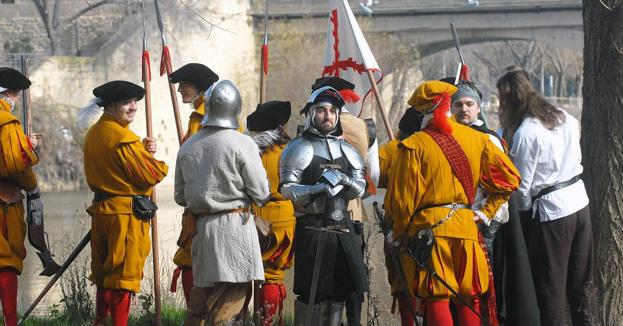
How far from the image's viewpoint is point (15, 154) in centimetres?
809

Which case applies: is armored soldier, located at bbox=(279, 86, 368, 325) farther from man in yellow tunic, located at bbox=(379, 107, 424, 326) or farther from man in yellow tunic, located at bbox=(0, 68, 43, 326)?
man in yellow tunic, located at bbox=(0, 68, 43, 326)

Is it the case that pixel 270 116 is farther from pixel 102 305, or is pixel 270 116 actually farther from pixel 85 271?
pixel 85 271

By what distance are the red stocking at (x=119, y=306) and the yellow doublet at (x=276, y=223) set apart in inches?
37.5

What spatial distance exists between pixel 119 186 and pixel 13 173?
77cm

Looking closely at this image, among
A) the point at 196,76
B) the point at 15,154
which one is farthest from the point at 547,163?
the point at 15,154

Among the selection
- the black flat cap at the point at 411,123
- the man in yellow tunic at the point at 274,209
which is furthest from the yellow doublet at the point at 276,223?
the black flat cap at the point at 411,123

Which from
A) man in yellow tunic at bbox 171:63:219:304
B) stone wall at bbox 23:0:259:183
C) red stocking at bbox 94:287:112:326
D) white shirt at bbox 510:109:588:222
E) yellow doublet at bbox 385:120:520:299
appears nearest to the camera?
yellow doublet at bbox 385:120:520:299

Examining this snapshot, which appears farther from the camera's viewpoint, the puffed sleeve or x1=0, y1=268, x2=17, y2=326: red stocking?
x1=0, y1=268, x2=17, y2=326: red stocking

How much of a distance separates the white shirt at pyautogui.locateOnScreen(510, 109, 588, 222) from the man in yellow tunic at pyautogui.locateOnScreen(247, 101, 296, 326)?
63.0 inches

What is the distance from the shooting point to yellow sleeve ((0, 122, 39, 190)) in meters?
8.07

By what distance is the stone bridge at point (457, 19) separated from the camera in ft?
145

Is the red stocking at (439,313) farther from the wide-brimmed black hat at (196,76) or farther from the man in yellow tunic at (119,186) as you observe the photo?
the wide-brimmed black hat at (196,76)

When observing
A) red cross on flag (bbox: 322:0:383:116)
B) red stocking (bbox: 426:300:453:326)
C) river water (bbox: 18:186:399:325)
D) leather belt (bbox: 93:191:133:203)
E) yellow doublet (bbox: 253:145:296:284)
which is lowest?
river water (bbox: 18:186:399:325)

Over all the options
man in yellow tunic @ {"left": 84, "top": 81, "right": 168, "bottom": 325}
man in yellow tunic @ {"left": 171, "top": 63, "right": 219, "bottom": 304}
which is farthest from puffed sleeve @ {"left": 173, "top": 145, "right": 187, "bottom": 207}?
man in yellow tunic @ {"left": 171, "top": 63, "right": 219, "bottom": 304}
